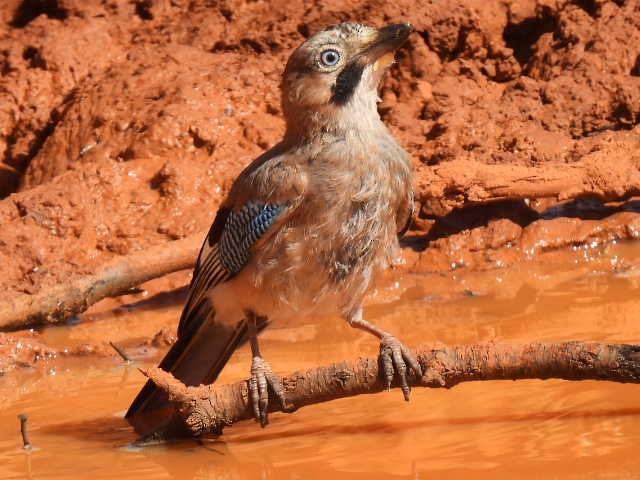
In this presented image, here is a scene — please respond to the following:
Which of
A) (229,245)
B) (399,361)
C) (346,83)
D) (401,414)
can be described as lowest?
(401,414)

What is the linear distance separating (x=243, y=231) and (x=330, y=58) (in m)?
0.92

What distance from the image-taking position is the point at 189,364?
5406 millimetres

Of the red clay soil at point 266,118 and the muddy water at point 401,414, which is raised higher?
the red clay soil at point 266,118

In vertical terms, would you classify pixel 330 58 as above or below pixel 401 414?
above

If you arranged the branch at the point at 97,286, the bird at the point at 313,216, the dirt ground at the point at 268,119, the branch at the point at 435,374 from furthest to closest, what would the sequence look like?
the dirt ground at the point at 268,119 → the branch at the point at 97,286 → the bird at the point at 313,216 → the branch at the point at 435,374

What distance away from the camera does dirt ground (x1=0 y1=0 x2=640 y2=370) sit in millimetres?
8242

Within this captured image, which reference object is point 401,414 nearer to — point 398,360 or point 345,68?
point 398,360

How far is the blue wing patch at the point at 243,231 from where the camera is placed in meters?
5.07

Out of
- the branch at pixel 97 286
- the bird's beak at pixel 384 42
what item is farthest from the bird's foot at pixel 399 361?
the branch at pixel 97 286

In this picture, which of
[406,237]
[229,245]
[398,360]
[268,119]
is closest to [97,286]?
[229,245]

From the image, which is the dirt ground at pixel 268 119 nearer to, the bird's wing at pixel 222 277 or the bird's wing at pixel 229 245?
the bird's wing at pixel 229 245

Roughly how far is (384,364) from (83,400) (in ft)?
7.18

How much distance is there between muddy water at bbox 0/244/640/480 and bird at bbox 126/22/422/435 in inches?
13.5

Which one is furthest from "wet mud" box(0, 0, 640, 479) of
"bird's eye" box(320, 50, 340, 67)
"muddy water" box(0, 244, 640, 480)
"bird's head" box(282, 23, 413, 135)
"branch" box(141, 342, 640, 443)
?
"bird's eye" box(320, 50, 340, 67)
